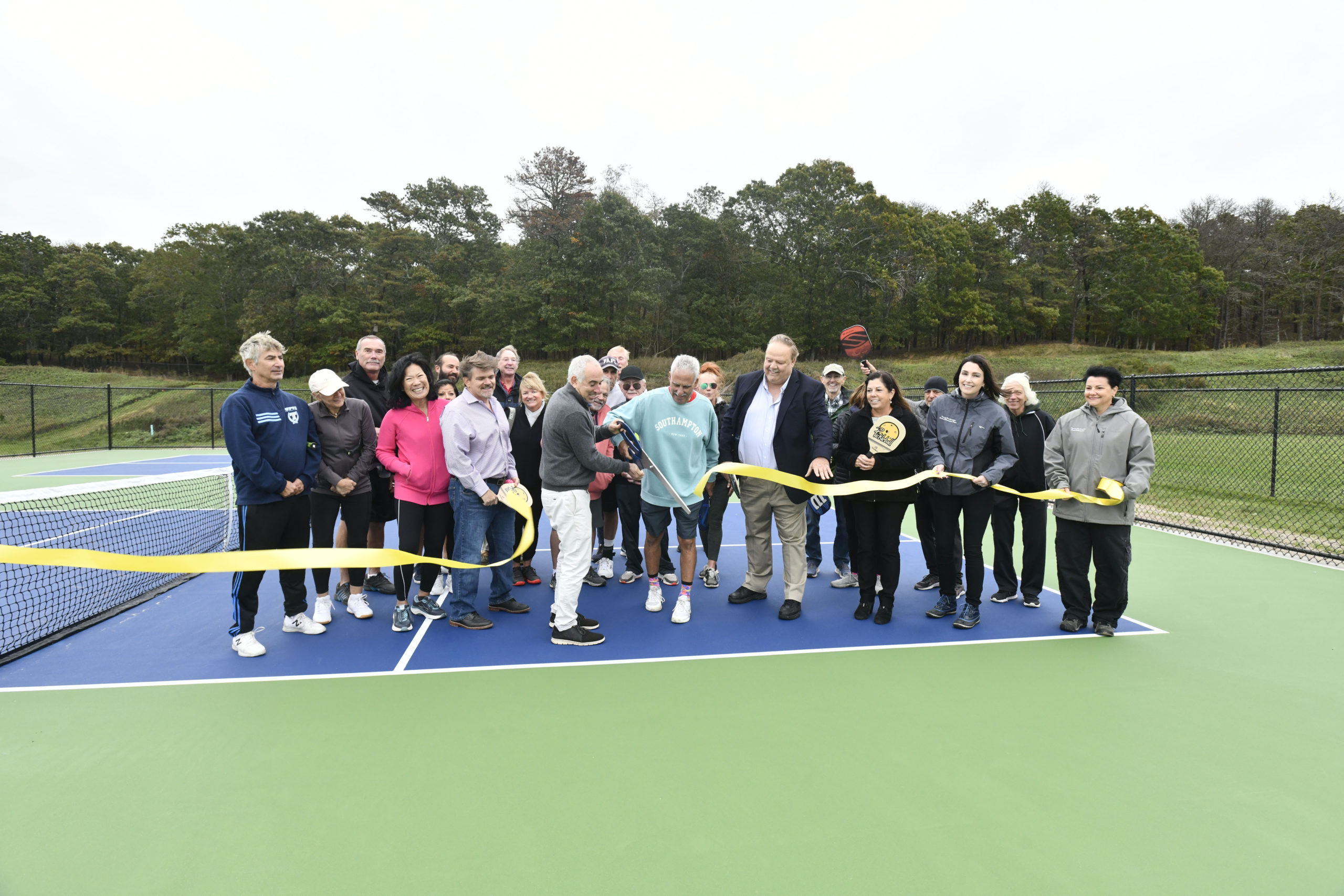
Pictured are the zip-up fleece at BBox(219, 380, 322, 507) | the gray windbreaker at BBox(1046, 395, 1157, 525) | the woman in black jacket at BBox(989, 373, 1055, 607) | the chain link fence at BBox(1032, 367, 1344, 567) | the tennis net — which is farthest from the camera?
the chain link fence at BBox(1032, 367, 1344, 567)

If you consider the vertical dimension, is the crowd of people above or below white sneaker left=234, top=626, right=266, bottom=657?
above

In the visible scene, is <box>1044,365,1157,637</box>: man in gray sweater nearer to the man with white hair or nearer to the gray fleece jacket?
the gray fleece jacket

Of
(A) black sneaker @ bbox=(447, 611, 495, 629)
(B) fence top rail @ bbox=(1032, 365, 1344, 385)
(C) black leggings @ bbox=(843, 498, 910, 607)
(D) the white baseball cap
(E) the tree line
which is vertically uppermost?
(E) the tree line

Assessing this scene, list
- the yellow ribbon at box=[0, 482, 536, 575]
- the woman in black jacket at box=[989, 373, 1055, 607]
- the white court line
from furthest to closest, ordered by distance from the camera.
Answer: the woman in black jacket at box=[989, 373, 1055, 607]
the white court line
the yellow ribbon at box=[0, 482, 536, 575]

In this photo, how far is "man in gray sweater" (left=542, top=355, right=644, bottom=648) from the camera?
4.33 metres

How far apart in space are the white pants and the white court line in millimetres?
402

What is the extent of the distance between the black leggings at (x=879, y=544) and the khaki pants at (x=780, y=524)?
448 millimetres

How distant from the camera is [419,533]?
4.88 meters

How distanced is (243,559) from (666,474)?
9.52 ft

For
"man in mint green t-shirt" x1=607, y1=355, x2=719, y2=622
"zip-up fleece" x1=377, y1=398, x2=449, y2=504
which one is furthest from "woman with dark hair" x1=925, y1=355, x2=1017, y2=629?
"zip-up fleece" x1=377, y1=398, x2=449, y2=504

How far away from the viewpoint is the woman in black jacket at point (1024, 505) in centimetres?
519

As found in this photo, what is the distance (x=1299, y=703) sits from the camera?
→ 3.48 metres

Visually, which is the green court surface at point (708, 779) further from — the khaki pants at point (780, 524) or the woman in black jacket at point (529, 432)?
the woman in black jacket at point (529, 432)

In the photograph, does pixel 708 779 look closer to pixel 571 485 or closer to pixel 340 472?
pixel 571 485
